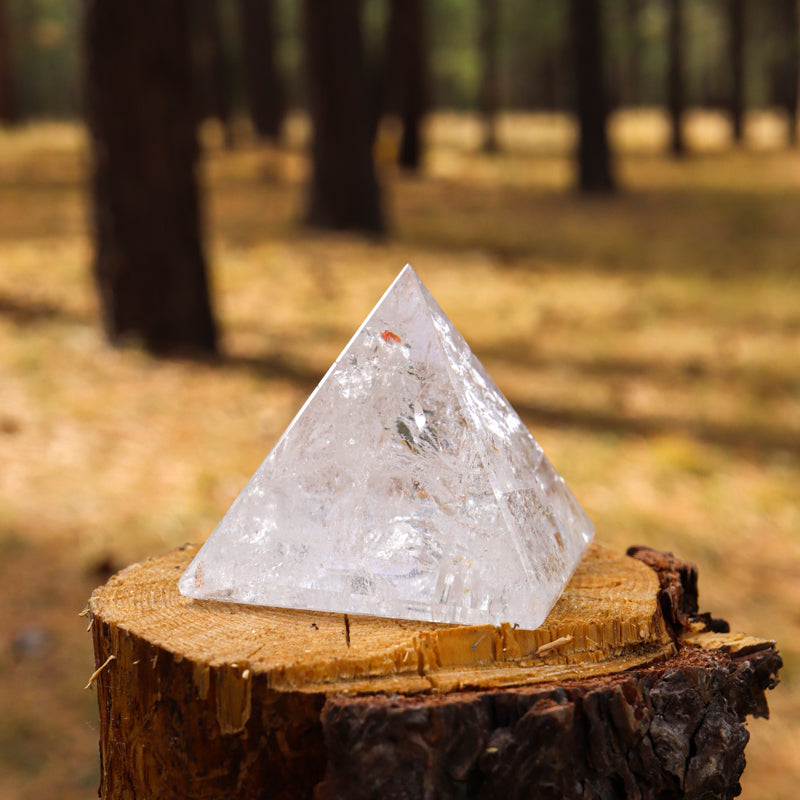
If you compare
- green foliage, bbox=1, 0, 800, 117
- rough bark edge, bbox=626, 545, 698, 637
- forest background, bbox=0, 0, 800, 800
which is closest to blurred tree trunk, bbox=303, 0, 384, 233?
forest background, bbox=0, 0, 800, 800

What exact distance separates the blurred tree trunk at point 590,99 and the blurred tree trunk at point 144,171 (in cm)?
853

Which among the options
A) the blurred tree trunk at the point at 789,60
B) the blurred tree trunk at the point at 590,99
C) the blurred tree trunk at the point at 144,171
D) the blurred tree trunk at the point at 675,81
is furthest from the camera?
the blurred tree trunk at the point at 789,60

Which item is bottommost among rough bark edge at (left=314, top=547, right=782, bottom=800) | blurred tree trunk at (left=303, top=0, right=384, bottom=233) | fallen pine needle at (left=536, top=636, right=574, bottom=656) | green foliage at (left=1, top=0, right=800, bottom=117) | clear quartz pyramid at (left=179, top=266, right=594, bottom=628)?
rough bark edge at (left=314, top=547, right=782, bottom=800)

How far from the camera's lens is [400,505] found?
5.58 feet

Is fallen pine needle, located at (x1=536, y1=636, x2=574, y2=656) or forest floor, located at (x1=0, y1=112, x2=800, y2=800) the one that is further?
forest floor, located at (x1=0, y1=112, x2=800, y2=800)

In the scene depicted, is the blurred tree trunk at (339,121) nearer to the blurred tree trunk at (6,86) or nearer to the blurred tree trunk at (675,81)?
the blurred tree trunk at (675,81)

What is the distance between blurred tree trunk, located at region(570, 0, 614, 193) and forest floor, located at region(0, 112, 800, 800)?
76cm

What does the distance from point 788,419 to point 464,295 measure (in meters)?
3.37

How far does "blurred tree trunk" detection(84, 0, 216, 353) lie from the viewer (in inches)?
231

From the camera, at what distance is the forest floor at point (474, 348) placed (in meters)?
3.77

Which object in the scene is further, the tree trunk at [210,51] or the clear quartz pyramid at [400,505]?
the tree trunk at [210,51]

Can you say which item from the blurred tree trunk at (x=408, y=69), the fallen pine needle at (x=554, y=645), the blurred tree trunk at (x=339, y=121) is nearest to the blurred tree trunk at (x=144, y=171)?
the blurred tree trunk at (x=339, y=121)

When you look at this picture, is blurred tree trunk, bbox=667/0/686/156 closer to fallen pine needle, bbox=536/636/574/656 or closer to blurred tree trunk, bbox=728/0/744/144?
blurred tree trunk, bbox=728/0/744/144

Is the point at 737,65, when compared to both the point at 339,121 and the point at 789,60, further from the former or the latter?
the point at 339,121
